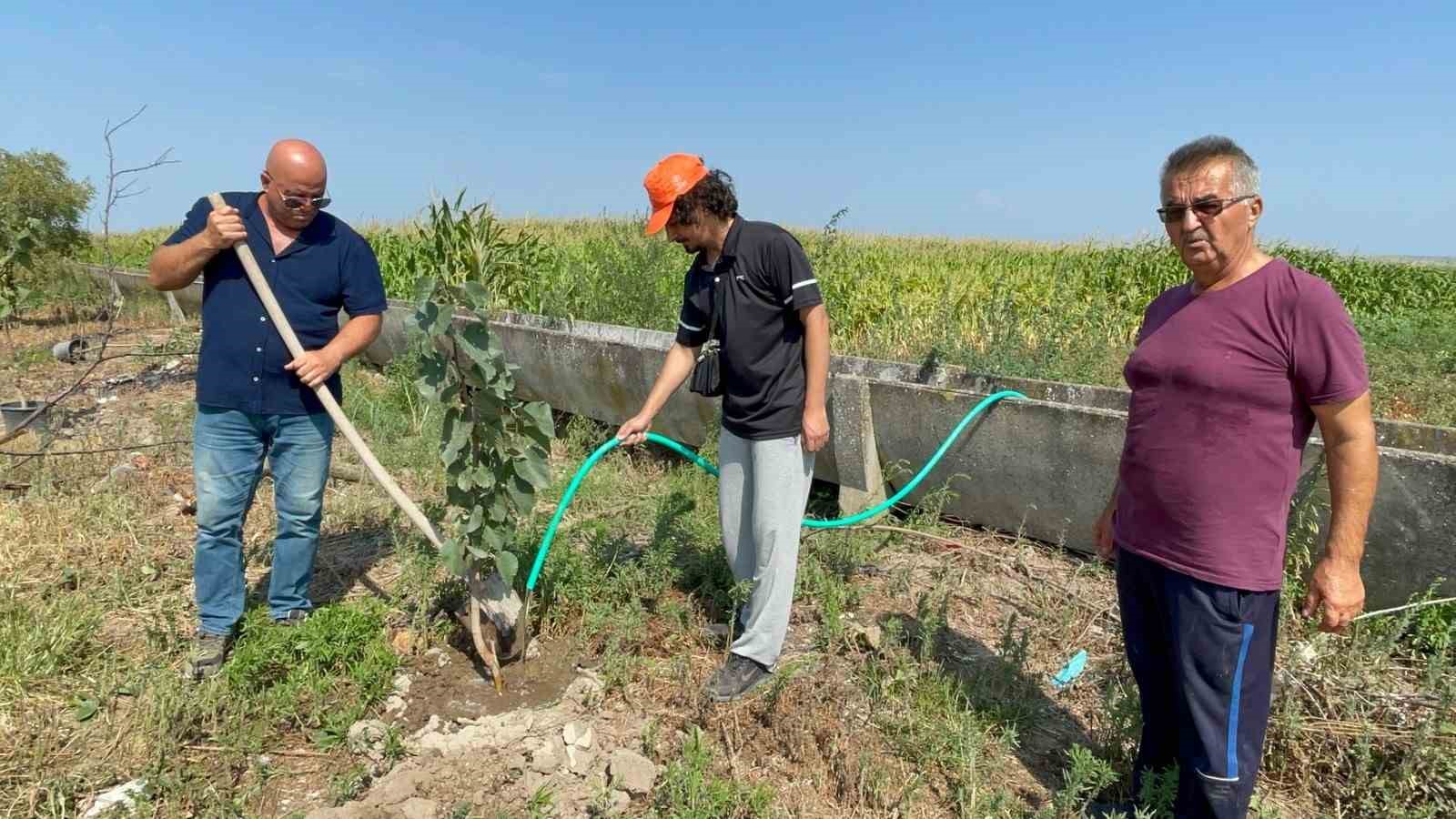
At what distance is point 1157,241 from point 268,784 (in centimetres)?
1106

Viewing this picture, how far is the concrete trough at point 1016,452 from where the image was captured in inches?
121

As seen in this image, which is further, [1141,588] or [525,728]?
[525,728]

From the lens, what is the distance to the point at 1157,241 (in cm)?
1052

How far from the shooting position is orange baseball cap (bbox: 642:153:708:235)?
2.67 metres

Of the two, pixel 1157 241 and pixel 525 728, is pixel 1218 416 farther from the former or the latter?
pixel 1157 241

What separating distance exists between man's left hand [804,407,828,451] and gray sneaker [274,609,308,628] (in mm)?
2129

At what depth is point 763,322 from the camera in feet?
9.14

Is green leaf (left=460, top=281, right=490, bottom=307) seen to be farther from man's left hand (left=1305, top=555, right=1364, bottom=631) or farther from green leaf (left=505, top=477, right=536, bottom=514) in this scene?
man's left hand (left=1305, top=555, right=1364, bottom=631)

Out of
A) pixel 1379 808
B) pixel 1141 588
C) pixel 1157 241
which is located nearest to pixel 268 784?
pixel 1141 588

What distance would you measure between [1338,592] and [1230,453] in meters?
0.38

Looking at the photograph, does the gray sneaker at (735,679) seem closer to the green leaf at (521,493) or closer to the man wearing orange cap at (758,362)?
the man wearing orange cap at (758,362)

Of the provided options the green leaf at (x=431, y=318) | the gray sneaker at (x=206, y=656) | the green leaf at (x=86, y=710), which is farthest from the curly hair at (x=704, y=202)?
the green leaf at (x=86, y=710)

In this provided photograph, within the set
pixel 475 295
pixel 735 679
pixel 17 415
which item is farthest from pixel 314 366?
pixel 17 415

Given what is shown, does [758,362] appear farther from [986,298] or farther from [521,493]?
[986,298]
